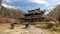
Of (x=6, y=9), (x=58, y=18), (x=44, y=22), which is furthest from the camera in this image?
(x=6, y=9)

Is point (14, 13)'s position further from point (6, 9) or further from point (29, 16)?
point (29, 16)

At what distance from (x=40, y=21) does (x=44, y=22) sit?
116 cm

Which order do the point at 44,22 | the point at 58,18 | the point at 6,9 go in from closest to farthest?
1. the point at 44,22
2. the point at 58,18
3. the point at 6,9

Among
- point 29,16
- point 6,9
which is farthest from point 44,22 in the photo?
point 6,9

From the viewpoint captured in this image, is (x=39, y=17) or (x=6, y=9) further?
(x=6, y=9)

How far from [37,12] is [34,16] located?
→ 1.14 meters

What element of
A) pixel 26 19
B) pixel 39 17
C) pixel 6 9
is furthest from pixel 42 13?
pixel 6 9

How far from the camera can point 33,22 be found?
31797 mm

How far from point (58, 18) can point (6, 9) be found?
2017 centimetres

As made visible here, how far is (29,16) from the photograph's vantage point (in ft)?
106

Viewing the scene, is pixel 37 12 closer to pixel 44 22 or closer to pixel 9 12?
pixel 44 22

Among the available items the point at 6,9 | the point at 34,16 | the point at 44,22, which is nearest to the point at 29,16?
the point at 34,16

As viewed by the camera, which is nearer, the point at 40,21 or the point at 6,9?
the point at 40,21

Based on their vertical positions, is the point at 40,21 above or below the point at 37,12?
below
